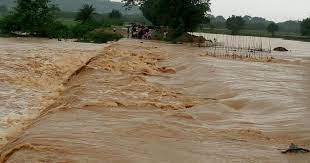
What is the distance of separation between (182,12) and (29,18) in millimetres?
10213

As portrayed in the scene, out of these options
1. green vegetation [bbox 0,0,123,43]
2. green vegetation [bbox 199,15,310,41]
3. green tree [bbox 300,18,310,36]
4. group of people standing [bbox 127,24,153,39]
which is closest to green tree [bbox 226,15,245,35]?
green vegetation [bbox 199,15,310,41]

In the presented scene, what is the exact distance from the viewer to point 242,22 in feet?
240

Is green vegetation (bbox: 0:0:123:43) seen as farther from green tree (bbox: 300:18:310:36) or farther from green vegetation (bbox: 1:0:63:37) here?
green tree (bbox: 300:18:310:36)

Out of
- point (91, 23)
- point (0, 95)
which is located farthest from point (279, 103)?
point (91, 23)

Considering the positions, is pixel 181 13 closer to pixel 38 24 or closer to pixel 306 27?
pixel 38 24

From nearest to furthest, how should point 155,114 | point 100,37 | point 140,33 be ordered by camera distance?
point 155,114
point 100,37
point 140,33

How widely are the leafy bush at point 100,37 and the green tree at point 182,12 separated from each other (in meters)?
3.60

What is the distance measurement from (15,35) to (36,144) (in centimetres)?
2835

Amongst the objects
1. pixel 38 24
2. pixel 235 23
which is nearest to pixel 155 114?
pixel 38 24

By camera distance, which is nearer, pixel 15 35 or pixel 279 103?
pixel 279 103

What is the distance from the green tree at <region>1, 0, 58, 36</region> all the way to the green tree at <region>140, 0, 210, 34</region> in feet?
26.0

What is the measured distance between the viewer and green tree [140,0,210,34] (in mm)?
35375

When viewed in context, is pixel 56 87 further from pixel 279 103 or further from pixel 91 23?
pixel 91 23

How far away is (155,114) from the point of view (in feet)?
29.7
